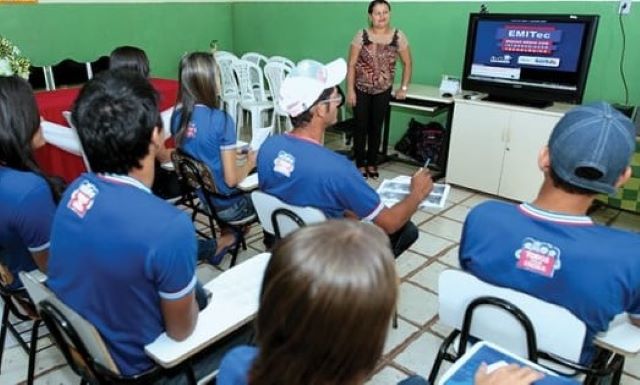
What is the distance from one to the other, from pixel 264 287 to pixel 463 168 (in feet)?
11.2

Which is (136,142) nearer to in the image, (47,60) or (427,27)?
(427,27)

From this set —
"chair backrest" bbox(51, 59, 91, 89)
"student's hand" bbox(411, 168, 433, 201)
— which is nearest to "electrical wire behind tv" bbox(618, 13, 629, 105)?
"student's hand" bbox(411, 168, 433, 201)

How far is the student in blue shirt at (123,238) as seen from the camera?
1083 millimetres

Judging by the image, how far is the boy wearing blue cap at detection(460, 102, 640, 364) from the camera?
1.11 m

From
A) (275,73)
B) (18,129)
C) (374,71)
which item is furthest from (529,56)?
(18,129)

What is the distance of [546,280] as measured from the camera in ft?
3.82

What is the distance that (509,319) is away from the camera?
3.98 feet

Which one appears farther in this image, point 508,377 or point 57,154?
point 57,154

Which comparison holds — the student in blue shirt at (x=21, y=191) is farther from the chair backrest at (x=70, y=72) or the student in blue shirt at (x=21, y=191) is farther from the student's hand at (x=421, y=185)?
the chair backrest at (x=70, y=72)

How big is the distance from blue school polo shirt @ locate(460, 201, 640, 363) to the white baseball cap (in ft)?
2.91

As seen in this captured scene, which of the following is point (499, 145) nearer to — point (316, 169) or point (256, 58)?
point (316, 169)

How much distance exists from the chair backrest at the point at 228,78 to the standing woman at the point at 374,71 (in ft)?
5.10

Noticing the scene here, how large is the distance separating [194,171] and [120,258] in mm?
1266

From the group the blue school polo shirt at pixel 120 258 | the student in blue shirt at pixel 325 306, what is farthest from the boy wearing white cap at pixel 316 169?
the student in blue shirt at pixel 325 306
